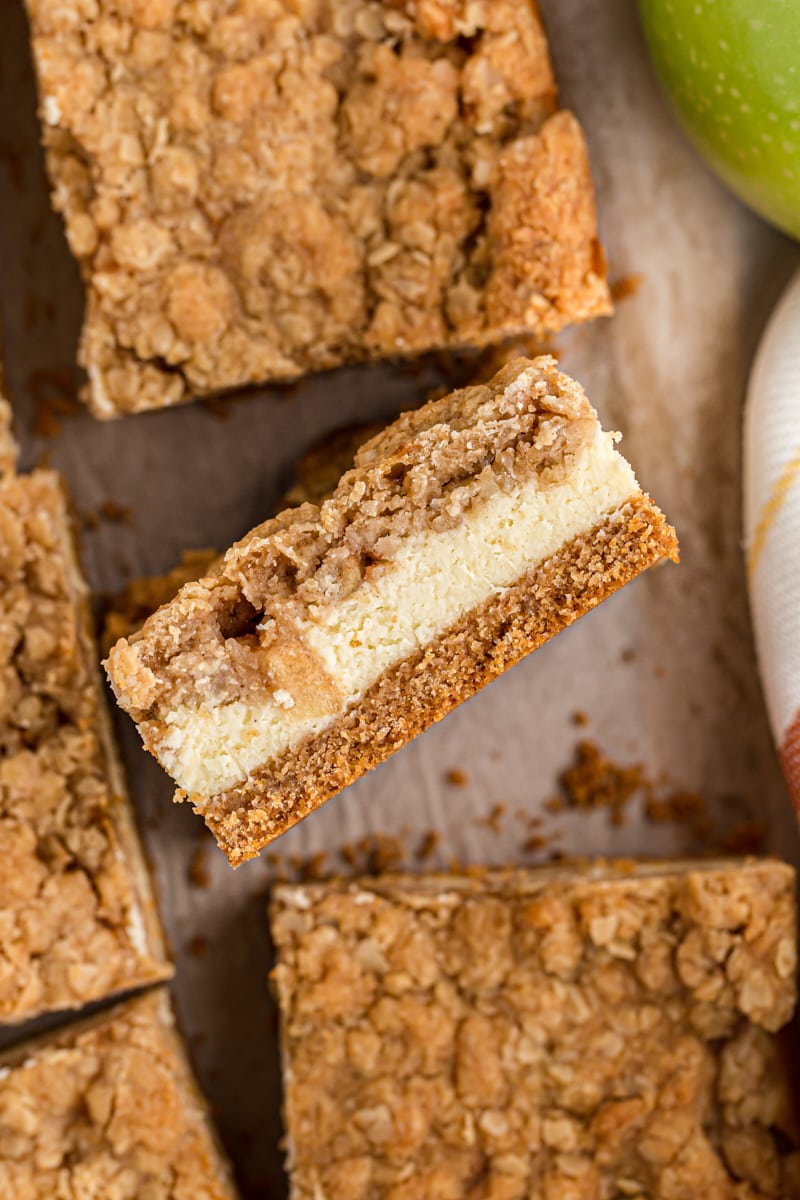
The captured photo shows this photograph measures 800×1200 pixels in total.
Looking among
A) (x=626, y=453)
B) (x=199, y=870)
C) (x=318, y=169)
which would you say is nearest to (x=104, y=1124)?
(x=199, y=870)

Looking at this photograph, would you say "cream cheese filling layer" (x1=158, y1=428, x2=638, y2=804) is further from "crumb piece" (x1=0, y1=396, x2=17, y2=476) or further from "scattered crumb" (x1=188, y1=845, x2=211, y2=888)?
"crumb piece" (x1=0, y1=396, x2=17, y2=476)

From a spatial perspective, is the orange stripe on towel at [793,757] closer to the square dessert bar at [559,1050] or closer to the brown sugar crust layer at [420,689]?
the square dessert bar at [559,1050]

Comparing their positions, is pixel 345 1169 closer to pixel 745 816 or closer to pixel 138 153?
pixel 745 816

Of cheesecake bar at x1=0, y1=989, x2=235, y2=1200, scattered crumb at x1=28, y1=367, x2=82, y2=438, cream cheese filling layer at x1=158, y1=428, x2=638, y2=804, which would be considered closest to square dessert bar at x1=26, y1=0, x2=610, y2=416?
scattered crumb at x1=28, y1=367, x2=82, y2=438

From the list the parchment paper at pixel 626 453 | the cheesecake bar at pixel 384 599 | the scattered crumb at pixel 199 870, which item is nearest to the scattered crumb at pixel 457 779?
the parchment paper at pixel 626 453

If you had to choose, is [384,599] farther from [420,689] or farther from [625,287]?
[625,287]
